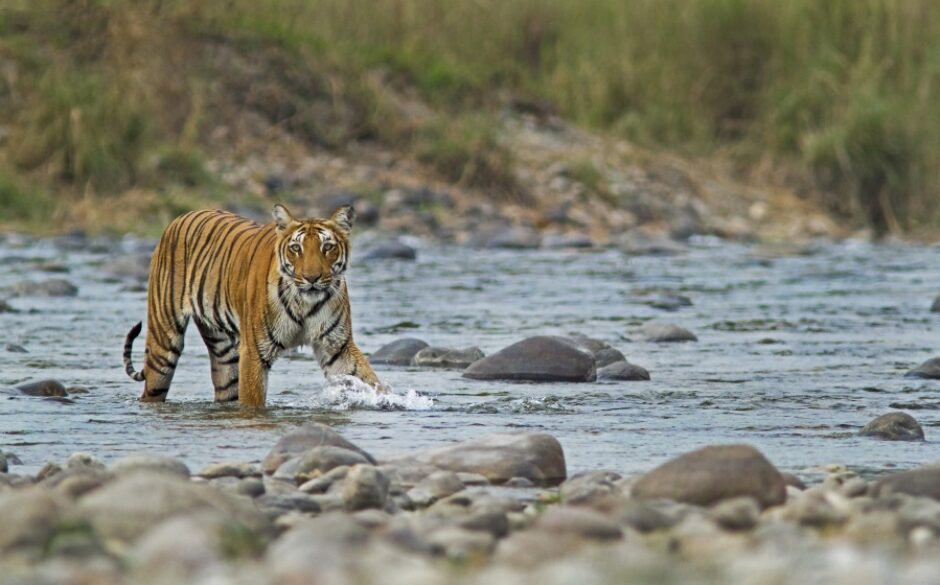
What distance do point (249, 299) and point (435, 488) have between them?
7.51 feet

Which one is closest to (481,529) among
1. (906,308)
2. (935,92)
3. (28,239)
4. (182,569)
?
(182,569)

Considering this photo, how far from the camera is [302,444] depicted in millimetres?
5562

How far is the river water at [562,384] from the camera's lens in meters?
6.17

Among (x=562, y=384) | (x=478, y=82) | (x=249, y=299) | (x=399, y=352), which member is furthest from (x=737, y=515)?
(x=478, y=82)

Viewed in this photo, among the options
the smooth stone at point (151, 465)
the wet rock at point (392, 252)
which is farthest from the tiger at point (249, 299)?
the wet rock at point (392, 252)

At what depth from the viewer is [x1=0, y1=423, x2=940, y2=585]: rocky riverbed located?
120 inches

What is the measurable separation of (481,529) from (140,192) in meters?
13.5

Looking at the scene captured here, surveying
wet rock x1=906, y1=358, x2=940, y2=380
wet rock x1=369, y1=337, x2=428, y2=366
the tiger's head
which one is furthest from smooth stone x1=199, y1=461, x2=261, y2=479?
wet rock x1=906, y1=358, x2=940, y2=380

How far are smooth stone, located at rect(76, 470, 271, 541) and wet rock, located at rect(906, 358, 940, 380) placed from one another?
485cm

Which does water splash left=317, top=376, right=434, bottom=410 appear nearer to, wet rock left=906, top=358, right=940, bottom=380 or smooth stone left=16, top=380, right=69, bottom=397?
smooth stone left=16, top=380, right=69, bottom=397

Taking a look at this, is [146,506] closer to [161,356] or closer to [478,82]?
[161,356]

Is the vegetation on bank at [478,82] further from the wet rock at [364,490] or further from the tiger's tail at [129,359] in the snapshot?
the wet rock at [364,490]

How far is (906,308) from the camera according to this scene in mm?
11422

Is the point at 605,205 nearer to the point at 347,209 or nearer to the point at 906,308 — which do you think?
the point at 906,308
